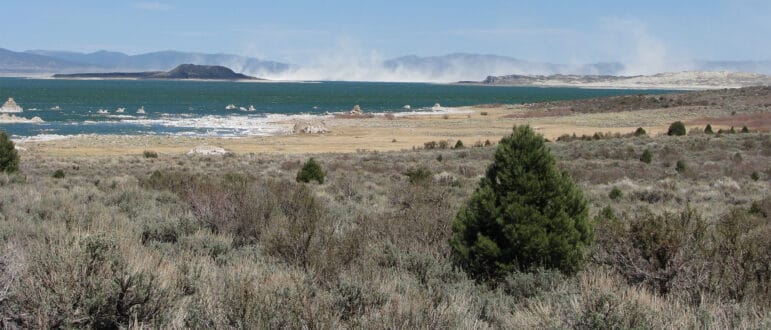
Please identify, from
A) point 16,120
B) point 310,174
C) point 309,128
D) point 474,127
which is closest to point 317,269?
point 310,174

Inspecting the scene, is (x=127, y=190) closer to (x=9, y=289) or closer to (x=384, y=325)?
(x=9, y=289)

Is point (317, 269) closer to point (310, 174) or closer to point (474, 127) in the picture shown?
point (310, 174)

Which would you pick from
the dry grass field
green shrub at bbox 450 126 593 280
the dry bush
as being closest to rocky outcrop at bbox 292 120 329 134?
the dry grass field

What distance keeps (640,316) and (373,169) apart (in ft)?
75.4

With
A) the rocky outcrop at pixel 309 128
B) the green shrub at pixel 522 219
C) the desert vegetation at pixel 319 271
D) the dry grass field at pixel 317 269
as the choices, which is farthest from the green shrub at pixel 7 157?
the rocky outcrop at pixel 309 128

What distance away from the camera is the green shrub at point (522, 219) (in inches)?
267

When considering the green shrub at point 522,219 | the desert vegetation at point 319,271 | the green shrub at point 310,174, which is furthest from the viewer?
the green shrub at point 310,174

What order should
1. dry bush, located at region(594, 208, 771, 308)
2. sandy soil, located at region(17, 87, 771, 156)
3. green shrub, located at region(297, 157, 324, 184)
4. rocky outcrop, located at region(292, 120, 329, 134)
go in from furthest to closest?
rocky outcrop, located at region(292, 120, 329, 134) < sandy soil, located at region(17, 87, 771, 156) < green shrub, located at region(297, 157, 324, 184) < dry bush, located at region(594, 208, 771, 308)

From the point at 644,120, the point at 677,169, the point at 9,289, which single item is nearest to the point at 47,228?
the point at 9,289

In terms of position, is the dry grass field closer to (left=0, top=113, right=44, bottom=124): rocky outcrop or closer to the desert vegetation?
the desert vegetation

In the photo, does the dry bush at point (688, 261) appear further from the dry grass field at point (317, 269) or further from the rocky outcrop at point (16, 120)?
the rocky outcrop at point (16, 120)

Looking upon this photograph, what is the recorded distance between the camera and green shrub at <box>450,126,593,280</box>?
6793 mm

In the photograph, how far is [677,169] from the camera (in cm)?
2495

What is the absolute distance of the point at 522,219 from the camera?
689 centimetres
